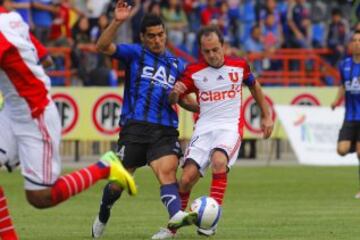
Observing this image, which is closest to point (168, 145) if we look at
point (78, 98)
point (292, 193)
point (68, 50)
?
point (292, 193)

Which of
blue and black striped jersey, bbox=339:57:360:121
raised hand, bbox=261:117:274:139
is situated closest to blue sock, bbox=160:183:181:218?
raised hand, bbox=261:117:274:139

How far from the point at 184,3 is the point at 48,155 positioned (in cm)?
2212

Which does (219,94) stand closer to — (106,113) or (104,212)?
(104,212)

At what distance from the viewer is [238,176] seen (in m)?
24.0

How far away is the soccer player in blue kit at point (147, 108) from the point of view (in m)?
13.0

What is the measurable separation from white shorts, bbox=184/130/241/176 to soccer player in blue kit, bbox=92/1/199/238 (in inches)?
7.9

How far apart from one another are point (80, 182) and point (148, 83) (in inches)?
91.4

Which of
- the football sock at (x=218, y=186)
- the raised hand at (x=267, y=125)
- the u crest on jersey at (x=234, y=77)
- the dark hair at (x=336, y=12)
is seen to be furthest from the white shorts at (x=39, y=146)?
the dark hair at (x=336, y=12)

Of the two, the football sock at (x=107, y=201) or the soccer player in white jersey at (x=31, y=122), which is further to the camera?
the football sock at (x=107, y=201)

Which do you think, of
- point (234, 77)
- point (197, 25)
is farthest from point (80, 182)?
point (197, 25)

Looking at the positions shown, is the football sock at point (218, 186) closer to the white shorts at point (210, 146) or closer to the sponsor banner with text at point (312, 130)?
the white shorts at point (210, 146)

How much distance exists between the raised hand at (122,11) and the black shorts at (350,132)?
331 inches

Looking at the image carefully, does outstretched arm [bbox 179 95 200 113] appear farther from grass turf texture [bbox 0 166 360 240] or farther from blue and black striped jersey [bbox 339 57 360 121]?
blue and black striped jersey [bbox 339 57 360 121]

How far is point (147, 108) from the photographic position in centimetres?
1310
